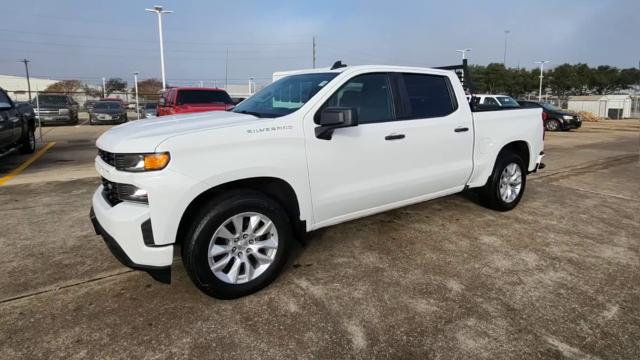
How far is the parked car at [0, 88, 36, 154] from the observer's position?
785 centimetres

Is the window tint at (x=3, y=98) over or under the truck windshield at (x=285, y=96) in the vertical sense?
over

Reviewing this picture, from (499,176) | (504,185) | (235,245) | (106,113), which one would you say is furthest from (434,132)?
(106,113)

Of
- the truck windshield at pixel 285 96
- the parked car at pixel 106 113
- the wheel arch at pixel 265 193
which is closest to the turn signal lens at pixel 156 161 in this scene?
the wheel arch at pixel 265 193

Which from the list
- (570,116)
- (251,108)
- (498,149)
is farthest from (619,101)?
(251,108)

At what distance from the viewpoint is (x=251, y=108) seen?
405 cm

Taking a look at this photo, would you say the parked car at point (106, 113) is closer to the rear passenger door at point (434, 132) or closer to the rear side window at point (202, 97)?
the rear side window at point (202, 97)

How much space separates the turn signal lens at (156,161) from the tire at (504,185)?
3819 mm

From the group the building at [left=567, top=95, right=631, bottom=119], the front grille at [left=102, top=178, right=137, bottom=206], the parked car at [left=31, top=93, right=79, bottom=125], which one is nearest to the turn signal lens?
the front grille at [left=102, top=178, right=137, bottom=206]

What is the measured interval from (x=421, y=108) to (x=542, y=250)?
6.00ft

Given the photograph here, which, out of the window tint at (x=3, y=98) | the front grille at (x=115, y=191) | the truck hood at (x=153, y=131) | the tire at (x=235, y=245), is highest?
the window tint at (x=3, y=98)

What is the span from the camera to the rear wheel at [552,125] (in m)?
20.8

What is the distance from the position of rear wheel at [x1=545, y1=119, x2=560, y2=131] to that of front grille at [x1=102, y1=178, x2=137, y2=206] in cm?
2216

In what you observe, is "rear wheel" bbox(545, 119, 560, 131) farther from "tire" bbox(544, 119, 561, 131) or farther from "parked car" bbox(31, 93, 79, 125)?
"parked car" bbox(31, 93, 79, 125)

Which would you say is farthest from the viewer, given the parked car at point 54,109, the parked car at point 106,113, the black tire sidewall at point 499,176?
the parked car at point 106,113
